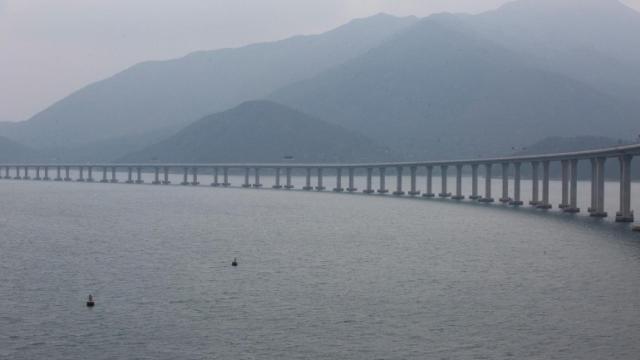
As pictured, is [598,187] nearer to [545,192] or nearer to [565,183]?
[565,183]

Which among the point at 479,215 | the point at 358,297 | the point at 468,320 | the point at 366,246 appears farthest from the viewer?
the point at 479,215

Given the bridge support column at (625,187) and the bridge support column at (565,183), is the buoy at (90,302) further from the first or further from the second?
the bridge support column at (565,183)

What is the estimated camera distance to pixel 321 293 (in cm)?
5456

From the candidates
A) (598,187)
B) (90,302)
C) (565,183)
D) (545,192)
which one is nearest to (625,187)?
A: (598,187)

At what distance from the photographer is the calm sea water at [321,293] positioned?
40812 millimetres

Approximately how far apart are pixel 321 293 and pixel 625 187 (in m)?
64.4

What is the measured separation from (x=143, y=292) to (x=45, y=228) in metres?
56.2

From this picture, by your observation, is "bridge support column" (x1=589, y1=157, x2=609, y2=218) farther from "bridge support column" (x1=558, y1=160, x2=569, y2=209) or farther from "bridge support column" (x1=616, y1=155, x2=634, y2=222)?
"bridge support column" (x1=558, y1=160, x2=569, y2=209)

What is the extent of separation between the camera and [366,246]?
85.4 metres

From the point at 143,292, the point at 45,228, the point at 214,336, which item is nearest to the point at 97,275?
the point at 143,292

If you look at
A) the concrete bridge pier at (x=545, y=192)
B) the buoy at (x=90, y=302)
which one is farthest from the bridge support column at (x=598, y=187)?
the buoy at (x=90, y=302)

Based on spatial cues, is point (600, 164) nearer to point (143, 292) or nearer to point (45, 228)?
point (45, 228)

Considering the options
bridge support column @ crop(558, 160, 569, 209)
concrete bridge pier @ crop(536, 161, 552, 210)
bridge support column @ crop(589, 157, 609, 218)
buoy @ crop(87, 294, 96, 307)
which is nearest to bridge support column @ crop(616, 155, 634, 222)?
bridge support column @ crop(589, 157, 609, 218)

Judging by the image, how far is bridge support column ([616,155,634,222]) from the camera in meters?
110
